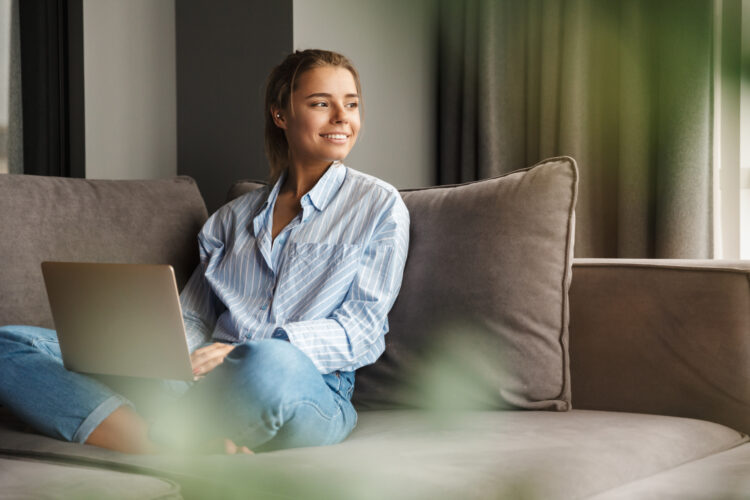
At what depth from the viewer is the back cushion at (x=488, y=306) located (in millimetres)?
1354

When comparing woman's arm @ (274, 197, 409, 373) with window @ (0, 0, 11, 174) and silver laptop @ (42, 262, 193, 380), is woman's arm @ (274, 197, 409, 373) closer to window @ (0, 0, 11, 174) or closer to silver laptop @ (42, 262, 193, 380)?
silver laptop @ (42, 262, 193, 380)

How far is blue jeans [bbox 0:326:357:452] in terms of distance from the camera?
103 centimetres

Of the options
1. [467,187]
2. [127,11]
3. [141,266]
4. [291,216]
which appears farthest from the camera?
[127,11]

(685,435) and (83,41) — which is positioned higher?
(83,41)

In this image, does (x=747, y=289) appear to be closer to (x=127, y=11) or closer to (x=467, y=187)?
(x=467, y=187)

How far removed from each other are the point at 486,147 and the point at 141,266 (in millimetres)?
1887

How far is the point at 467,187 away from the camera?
4.99ft

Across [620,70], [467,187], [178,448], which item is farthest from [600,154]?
[178,448]

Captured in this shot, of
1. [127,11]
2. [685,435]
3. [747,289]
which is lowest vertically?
[685,435]

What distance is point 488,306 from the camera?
1361 millimetres

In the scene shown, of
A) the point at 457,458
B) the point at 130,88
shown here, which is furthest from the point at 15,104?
the point at 457,458

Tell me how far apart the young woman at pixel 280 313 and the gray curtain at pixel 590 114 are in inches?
35.4

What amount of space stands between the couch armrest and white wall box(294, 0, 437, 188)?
1326 mm

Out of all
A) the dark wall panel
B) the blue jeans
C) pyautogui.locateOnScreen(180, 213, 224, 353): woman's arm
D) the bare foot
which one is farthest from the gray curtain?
the bare foot
